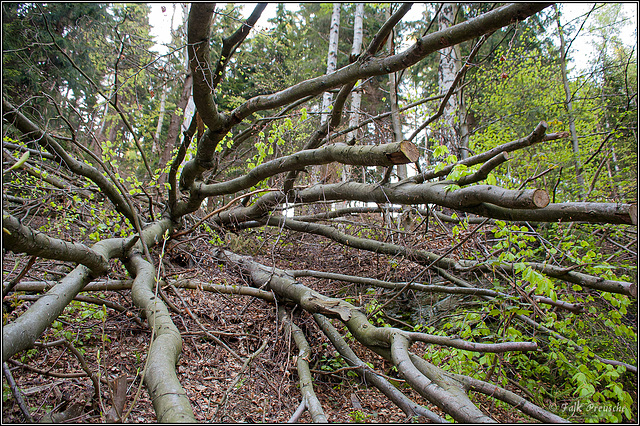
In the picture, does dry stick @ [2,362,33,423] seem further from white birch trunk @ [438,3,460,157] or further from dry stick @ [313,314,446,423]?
white birch trunk @ [438,3,460,157]

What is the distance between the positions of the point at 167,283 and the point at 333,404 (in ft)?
7.61

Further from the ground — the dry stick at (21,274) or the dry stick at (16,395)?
the dry stick at (21,274)

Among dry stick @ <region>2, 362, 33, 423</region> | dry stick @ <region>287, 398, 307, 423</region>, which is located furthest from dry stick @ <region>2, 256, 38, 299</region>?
dry stick @ <region>287, 398, 307, 423</region>

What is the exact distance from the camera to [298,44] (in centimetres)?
1199

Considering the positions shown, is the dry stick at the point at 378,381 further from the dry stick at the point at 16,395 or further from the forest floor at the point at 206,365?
the dry stick at the point at 16,395

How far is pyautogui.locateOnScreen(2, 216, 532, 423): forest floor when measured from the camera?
2459 mm

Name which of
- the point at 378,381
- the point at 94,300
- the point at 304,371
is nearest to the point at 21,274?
the point at 94,300

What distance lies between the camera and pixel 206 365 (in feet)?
11.1

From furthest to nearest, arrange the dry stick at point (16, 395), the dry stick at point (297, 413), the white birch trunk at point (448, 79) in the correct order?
the white birch trunk at point (448, 79), the dry stick at point (297, 413), the dry stick at point (16, 395)

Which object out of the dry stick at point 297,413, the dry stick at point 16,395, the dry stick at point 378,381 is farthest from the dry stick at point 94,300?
the dry stick at point 297,413

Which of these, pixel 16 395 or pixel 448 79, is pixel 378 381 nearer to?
pixel 16 395

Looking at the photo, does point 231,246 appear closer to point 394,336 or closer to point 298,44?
point 394,336

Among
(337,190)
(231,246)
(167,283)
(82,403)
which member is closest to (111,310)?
(167,283)

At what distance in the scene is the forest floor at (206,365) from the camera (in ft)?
8.07
